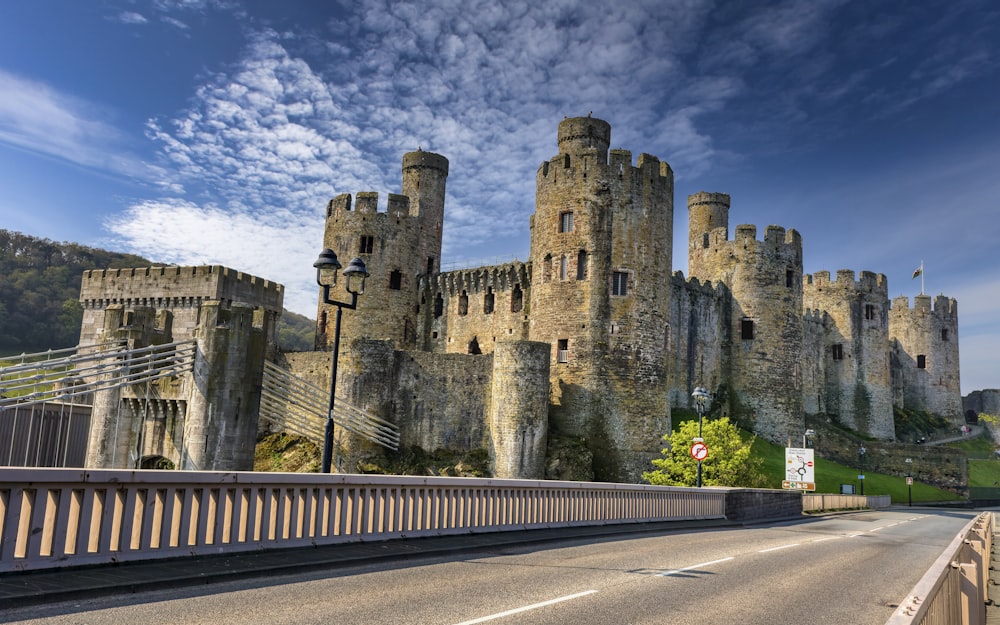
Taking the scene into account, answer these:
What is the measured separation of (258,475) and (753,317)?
49.6 m

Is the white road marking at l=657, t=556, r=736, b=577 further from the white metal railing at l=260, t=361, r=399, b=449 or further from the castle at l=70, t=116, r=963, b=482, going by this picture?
the white metal railing at l=260, t=361, r=399, b=449

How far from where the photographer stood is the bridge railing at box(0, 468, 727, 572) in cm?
814

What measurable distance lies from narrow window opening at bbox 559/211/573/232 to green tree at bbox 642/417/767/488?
12297 millimetres

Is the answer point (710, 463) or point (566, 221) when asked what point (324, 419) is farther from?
point (710, 463)

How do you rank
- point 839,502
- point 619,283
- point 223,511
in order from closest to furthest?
point 223,511 → point 839,502 → point 619,283

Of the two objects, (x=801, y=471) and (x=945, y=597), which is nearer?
(x=945, y=597)

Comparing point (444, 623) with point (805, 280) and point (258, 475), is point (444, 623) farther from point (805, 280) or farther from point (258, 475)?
point (805, 280)

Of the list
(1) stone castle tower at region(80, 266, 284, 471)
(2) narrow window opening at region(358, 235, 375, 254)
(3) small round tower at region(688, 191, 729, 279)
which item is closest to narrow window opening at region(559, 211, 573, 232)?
(2) narrow window opening at region(358, 235, 375, 254)

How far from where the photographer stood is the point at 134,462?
83.3 feet

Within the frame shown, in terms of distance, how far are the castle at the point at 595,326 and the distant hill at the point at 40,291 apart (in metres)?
31.3

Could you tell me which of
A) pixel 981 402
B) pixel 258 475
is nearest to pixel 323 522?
pixel 258 475

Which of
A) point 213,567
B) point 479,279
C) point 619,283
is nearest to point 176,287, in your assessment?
point 479,279

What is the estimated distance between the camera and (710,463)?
36656 mm

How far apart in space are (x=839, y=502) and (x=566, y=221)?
20571 millimetres
